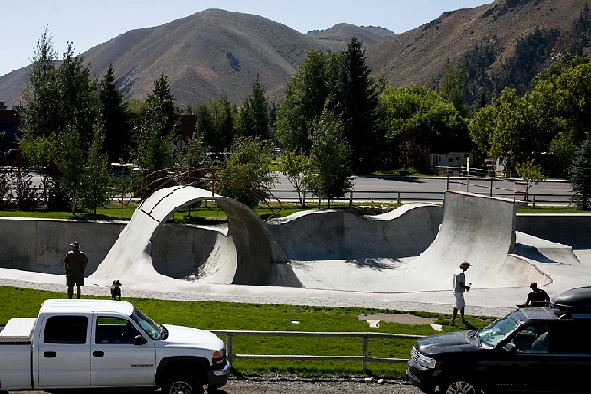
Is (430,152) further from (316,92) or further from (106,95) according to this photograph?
(106,95)

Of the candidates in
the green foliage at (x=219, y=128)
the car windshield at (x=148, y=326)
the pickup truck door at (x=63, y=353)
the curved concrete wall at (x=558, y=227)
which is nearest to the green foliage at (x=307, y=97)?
the green foliage at (x=219, y=128)

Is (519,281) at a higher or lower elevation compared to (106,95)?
lower

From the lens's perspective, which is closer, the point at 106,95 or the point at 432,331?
the point at 432,331

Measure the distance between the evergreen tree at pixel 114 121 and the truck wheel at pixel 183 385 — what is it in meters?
65.2

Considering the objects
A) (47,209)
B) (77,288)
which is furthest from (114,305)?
(47,209)

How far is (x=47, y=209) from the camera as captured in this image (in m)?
40.3

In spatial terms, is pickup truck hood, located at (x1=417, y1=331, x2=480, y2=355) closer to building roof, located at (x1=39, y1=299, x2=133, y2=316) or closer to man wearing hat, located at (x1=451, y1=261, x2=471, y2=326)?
man wearing hat, located at (x1=451, y1=261, x2=471, y2=326)

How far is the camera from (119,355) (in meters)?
12.7

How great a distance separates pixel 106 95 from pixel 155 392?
6653 cm

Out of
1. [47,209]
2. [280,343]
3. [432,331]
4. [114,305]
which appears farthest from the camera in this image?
[47,209]

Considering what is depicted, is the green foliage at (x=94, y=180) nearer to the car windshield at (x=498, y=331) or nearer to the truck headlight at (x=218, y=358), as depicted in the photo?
the truck headlight at (x=218, y=358)

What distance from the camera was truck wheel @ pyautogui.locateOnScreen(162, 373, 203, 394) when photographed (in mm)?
12875

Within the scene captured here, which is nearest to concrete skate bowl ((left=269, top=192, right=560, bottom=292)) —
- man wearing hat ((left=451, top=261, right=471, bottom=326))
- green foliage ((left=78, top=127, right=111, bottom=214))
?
man wearing hat ((left=451, top=261, right=471, bottom=326))

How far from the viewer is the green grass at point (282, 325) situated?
50.4 ft
